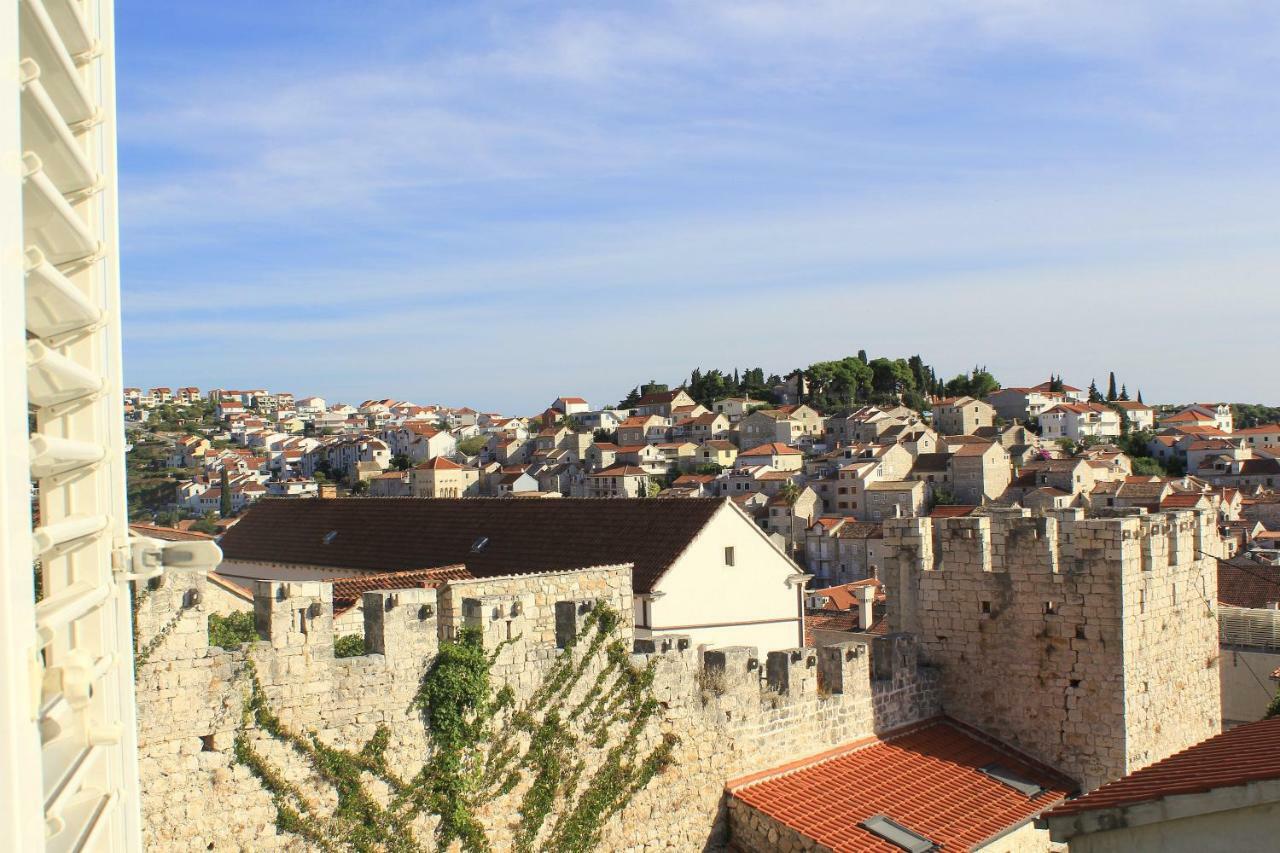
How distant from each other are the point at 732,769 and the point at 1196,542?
25.9ft

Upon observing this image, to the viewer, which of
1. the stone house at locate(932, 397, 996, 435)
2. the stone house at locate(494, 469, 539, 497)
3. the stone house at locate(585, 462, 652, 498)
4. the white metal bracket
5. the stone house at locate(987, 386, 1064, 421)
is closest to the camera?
the white metal bracket

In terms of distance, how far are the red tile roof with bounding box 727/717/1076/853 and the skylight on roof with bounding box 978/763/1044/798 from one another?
8cm

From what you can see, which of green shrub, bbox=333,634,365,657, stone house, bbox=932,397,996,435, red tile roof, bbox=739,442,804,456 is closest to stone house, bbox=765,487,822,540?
red tile roof, bbox=739,442,804,456

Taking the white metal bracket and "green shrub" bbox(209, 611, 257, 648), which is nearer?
the white metal bracket

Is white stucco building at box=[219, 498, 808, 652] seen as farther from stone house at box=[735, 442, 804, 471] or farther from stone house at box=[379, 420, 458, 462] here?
stone house at box=[379, 420, 458, 462]

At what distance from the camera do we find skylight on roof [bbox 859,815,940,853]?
1232 centimetres

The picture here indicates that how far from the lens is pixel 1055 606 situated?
48.7 feet

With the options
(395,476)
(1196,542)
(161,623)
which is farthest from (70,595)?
(395,476)

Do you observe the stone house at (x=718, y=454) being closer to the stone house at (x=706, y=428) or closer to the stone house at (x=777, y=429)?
the stone house at (x=777, y=429)

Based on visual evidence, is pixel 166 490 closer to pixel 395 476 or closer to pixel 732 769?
pixel 395 476

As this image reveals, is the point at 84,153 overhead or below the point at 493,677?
overhead

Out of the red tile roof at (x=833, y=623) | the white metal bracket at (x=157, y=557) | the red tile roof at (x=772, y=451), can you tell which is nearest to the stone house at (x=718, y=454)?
the red tile roof at (x=772, y=451)

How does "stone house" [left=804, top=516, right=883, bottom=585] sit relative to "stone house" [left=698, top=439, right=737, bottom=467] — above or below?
below

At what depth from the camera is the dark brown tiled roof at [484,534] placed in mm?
22328
